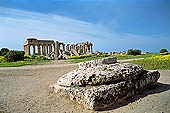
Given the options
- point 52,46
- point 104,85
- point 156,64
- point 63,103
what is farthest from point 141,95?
point 52,46

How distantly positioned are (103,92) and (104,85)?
0.44 metres

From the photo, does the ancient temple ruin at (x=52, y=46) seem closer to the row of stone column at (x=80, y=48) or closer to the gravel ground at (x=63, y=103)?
the row of stone column at (x=80, y=48)

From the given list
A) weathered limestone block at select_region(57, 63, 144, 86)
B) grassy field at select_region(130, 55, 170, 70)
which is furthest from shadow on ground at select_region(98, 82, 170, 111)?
grassy field at select_region(130, 55, 170, 70)

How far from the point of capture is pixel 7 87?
866cm

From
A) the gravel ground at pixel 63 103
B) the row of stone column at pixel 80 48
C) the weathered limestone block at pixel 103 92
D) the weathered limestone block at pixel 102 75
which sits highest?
the row of stone column at pixel 80 48

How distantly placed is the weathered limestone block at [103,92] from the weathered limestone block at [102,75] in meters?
0.20

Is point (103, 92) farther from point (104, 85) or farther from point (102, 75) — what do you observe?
point (102, 75)

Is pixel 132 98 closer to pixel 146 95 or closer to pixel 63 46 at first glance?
pixel 146 95

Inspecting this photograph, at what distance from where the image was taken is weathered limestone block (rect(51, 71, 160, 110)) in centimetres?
575

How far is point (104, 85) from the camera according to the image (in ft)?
20.6

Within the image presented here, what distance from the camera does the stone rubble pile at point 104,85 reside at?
5844 millimetres

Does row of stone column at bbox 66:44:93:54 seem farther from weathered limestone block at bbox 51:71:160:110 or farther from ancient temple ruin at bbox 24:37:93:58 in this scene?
weathered limestone block at bbox 51:71:160:110

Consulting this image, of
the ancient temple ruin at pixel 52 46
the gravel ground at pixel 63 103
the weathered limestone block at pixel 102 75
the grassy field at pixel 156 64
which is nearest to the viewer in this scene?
the gravel ground at pixel 63 103

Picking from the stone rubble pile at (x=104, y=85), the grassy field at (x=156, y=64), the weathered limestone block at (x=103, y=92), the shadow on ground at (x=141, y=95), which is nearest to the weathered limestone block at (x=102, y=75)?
the stone rubble pile at (x=104, y=85)
